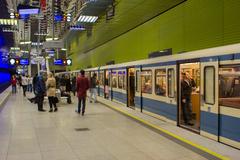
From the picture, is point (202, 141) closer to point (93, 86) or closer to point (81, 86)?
point (81, 86)

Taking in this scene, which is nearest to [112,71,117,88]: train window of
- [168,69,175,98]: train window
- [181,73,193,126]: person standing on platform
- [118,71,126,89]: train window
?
[118,71,126,89]: train window

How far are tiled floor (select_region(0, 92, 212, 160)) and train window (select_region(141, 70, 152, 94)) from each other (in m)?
1.63

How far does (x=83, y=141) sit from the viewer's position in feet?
25.5

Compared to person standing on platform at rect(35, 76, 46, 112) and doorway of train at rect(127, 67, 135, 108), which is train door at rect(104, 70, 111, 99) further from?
person standing on platform at rect(35, 76, 46, 112)

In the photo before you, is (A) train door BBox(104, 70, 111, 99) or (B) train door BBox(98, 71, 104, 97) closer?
(A) train door BBox(104, 70, 111, 99)

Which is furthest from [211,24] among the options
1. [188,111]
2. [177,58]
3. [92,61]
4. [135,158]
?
[92,61]

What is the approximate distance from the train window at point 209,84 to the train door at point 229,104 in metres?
0.28

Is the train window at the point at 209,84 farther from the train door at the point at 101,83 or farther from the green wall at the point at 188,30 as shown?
the train door at the point at 101,83

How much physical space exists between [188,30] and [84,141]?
17.3ft

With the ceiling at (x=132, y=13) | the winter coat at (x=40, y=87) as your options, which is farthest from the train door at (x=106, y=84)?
the winter coat at (x=40, y=87)

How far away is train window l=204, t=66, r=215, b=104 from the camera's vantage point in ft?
24.3

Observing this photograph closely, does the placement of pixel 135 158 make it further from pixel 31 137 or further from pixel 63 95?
pixel 63 95

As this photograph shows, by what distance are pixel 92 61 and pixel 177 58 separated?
21670 mm

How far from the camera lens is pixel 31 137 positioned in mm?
8250
